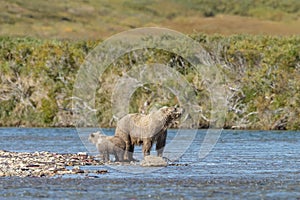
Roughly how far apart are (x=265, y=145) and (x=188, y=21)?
3954 centimetres

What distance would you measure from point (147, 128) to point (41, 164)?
125 inches

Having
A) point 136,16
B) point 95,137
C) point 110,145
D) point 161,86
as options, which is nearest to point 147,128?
point 110,145

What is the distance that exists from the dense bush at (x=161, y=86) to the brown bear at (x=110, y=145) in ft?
85.9

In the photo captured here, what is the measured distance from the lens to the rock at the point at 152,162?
2733 centimetres

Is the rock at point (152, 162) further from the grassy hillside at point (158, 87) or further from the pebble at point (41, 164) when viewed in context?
the grassy hillside at point (158, 87)

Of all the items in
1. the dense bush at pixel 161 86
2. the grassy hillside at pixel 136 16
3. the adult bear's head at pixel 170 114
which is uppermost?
the grassy hillside at pixel 136 16

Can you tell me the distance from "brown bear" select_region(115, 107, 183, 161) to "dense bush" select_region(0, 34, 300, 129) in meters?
26.1

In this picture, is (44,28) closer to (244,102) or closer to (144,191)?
(244,102)

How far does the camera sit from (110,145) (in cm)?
2802

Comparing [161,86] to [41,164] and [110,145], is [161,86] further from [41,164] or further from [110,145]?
[41,164]

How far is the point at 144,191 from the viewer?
75.1 ft

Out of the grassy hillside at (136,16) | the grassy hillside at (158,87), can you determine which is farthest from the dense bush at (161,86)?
the grassy hillside at (136,16)

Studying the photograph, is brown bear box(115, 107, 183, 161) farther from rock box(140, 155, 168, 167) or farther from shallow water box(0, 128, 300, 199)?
shallow water box(0, 128, 300, 199)

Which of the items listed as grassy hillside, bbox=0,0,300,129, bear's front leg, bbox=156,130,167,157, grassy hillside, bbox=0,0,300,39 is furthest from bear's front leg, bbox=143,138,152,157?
grassy hillside, bbox=0,0,300,39
